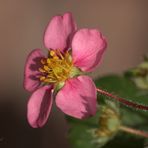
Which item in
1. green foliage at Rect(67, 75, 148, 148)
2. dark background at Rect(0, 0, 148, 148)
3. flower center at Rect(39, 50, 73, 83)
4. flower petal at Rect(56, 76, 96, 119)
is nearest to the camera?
flower petal at Rect(56, 76, 96, 119)

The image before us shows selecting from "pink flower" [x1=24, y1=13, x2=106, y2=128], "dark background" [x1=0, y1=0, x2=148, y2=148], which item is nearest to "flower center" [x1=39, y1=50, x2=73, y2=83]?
"pink flower" [x1=24, y1=13, x2=106, y2=128]

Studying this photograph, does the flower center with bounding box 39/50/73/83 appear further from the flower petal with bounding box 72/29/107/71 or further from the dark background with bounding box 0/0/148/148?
the dark background with bounding box 0/0/148/148

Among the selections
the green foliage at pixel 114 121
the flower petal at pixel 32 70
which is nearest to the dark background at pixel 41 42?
the green foliage at pixel 114 121

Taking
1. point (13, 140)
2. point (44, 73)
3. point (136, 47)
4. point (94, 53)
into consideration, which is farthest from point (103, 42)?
point (136, 47)

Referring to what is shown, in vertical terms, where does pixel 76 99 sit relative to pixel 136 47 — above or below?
above

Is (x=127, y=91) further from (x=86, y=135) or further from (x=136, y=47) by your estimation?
(x=136, y=47)

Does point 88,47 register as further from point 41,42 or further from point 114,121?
point 41,42

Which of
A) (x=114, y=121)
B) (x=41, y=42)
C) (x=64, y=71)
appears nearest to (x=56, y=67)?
(x=64, y=71)
